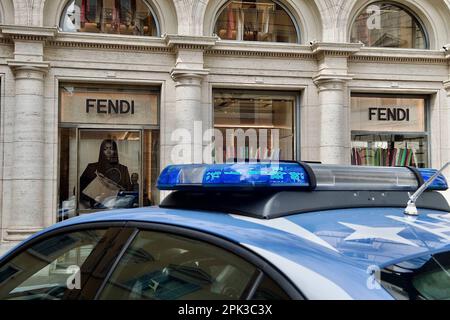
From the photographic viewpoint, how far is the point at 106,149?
33.8 feet

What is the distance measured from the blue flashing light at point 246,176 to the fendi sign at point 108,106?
27.9ft

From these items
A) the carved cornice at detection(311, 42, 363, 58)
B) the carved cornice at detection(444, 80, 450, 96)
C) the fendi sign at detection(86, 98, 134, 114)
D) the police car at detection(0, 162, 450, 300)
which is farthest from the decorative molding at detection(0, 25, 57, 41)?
the carved cornice at detection(444, 80, 450, 96)

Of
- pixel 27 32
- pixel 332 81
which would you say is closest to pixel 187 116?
pixel 332 81

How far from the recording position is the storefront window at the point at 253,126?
10820 mm

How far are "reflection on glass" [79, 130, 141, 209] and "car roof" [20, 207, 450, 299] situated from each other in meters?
8.47

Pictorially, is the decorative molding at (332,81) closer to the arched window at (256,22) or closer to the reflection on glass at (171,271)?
the arched window at (256,22)

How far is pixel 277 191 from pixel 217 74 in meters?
8.80

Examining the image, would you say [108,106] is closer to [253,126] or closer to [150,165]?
[150,165]

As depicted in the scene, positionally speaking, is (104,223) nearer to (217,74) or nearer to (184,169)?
(184,169)

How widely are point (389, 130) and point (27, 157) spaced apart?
8489mm

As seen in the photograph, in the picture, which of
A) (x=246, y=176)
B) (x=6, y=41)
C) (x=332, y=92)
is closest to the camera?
(x=246, y=176)

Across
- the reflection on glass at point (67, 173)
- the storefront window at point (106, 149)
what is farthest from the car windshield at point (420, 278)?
the reflection on glass at point (67, 173)

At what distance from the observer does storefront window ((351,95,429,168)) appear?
37.3 ft

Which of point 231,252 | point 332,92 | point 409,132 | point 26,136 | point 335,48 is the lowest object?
point 231,252
